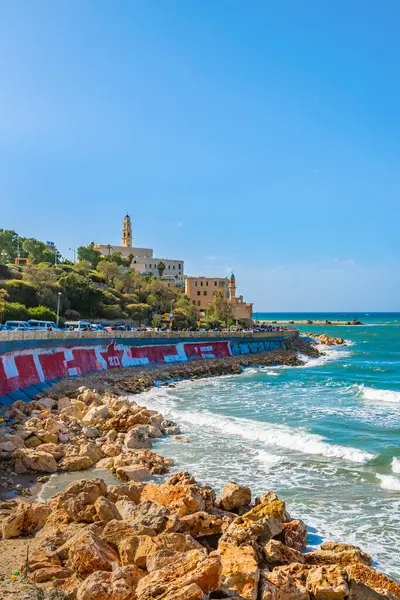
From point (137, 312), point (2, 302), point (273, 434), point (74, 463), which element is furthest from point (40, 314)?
point (74, 463)

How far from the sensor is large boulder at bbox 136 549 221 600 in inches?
276

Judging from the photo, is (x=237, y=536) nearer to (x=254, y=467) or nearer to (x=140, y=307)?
(x=254, y=467)

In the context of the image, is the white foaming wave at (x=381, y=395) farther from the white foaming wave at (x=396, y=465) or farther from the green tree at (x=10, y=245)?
the green tree at (x=10, y=245)

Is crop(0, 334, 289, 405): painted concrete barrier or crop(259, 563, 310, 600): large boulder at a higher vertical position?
crop(0, 334, 289, 405): painted concrete barrier

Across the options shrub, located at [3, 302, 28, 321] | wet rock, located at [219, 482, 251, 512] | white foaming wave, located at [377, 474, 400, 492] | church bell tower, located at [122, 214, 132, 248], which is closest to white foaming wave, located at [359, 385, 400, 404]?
white foaming wave, located at [377, 474, 400, 492]

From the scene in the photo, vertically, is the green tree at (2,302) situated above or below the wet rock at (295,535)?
above

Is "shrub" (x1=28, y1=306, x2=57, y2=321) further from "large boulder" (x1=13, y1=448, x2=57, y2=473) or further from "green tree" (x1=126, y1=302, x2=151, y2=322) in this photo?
"large boulder" (x1=13, y1=448, x2=57, y2=473)

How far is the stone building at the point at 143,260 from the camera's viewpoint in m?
117

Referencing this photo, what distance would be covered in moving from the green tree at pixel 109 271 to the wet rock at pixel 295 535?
8031 centimetres

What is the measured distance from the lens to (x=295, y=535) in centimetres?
1093

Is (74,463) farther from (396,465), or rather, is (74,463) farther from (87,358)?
Result: (87,358)

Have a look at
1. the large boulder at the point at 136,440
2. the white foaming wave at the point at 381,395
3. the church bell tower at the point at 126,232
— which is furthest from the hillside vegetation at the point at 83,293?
the large boulder at the point at 136,440

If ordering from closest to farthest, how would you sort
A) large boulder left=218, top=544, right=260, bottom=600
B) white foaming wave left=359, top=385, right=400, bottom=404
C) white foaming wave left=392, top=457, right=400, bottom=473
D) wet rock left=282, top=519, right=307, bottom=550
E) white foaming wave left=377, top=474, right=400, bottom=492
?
1. large boulder left=218, top=544, right=260, bottom=600
2. wet rock left=282, top=519, right=307, bottom=550
3. white foaming wave left=377, top=474, right=400, bottom=492
4. white foaming wave left=392, top=457, right=400, bottom=473
5. white foaming wave left=359, top=385, right=400, bottom=404

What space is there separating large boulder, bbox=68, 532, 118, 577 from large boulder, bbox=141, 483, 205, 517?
7.79 feet
